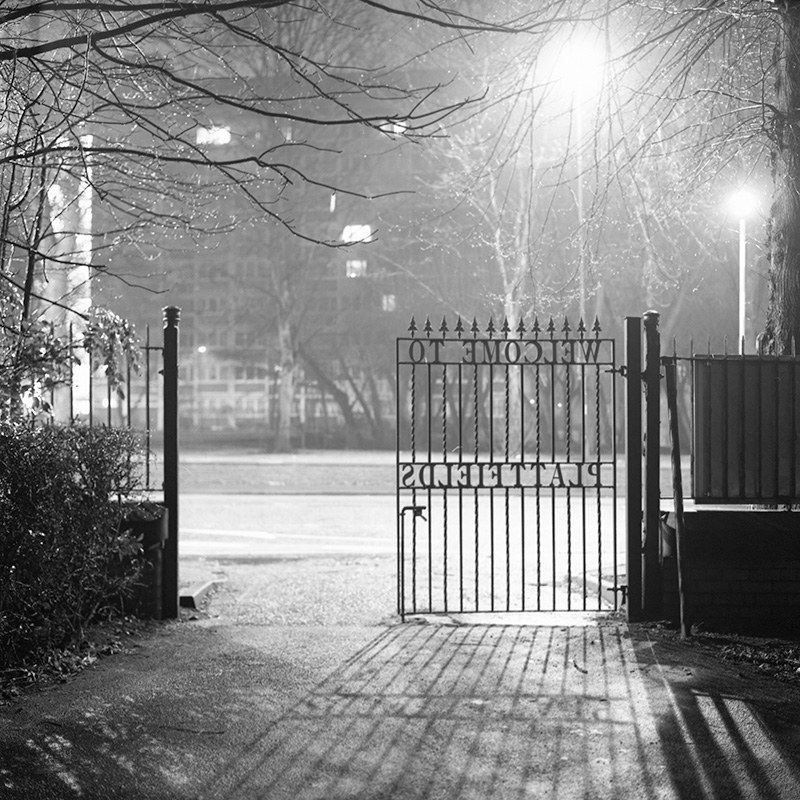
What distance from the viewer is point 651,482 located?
8469mm

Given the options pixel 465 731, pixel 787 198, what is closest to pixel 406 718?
pixel 465 731

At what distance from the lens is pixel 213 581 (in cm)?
1116

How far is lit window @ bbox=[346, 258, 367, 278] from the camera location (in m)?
41.8

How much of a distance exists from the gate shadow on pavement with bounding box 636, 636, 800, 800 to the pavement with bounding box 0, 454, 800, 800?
1 cm

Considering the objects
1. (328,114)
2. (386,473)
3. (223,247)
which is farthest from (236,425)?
(386,473)

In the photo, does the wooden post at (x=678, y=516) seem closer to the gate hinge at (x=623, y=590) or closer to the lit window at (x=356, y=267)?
the gate hinge at (x=623, y=590)

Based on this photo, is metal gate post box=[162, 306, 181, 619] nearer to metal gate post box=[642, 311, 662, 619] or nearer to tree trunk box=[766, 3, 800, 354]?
metal gate post box=[642, 311, 662, 619]

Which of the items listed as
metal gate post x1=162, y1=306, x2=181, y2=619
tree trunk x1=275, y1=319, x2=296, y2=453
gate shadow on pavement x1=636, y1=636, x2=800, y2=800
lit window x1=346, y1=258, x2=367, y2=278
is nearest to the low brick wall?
gate shadow on pavement x1=636, y1=636, x2=800, y2=800

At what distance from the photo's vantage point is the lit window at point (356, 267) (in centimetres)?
4184

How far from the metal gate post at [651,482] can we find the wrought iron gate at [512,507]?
330mm

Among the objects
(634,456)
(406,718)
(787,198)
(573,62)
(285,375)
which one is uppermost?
(573,62)

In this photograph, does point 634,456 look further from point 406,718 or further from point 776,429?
point 406,718

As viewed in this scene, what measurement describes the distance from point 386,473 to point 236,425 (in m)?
21.2

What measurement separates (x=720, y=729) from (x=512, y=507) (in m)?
14.3
